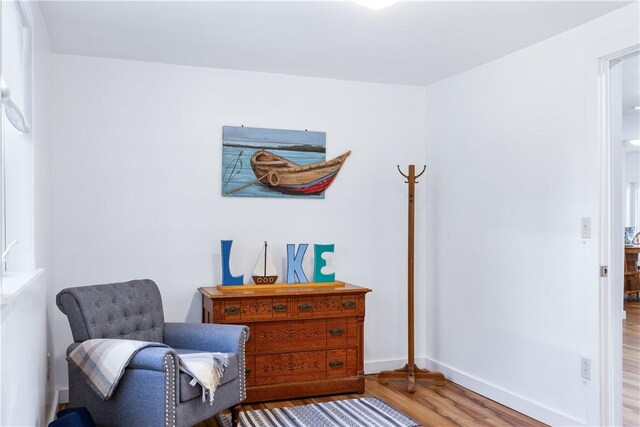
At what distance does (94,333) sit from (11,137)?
1149mm

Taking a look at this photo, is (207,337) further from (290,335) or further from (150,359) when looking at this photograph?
(290,335)

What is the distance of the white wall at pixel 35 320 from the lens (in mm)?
1893

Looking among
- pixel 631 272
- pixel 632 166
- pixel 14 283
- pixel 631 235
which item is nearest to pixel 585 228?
pixel 14 283

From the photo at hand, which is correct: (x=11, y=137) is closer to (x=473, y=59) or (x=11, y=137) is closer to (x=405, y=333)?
(x=473, y=59)

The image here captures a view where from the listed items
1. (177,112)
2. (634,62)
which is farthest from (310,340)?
(634,62)

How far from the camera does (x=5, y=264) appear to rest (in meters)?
2.44

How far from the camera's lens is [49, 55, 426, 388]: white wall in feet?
12.7

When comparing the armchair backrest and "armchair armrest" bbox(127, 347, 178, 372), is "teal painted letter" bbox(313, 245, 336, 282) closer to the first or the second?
the armchair backrest

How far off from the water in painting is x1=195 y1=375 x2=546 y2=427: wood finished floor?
1.52 meters

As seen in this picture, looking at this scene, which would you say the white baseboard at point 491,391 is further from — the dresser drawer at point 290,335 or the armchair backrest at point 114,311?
the armchair backrest at point 114,311

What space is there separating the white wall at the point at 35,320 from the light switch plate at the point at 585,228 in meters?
2.84

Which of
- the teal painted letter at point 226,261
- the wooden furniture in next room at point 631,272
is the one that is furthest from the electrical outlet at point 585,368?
the wooden furniture in next room at point 631,272

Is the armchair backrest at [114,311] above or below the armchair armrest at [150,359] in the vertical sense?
above

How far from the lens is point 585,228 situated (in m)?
3.22
